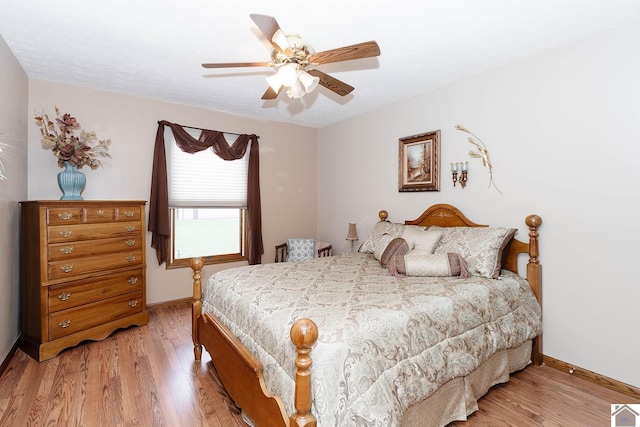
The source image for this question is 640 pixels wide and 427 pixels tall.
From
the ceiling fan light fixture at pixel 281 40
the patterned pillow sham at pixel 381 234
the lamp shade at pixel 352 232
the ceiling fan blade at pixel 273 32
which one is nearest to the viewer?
the ceiling fan blade at pixel 273 32

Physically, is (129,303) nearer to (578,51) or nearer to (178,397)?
(178,397)

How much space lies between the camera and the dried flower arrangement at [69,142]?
3.04m

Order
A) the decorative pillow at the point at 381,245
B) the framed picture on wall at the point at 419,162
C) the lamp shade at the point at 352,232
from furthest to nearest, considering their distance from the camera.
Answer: the lamp shade at the point at 352,232 → the framed picture on wall at the point at 419,162 → the decorative pillow at the point at 381,245

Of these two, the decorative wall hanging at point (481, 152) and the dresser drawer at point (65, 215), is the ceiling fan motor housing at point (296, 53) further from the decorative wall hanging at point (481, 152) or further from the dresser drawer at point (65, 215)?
the dresser drawer at point (65, 215)

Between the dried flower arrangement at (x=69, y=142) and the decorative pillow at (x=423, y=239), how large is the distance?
3.33 m

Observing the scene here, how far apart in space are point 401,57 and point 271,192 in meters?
2.81

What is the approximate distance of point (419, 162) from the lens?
370 centimetres

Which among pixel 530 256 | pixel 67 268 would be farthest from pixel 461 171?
pixel 67 268

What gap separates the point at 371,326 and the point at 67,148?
10.7 ft

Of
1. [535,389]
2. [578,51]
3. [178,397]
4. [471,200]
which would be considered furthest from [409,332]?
[578,51]

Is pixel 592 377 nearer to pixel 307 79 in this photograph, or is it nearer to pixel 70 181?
pixel 307 79

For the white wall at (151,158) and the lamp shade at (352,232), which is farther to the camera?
the lamp shade at (352,232)

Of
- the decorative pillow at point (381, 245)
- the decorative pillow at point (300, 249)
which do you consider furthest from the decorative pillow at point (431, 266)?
the decorative pillow at point (300, 249)

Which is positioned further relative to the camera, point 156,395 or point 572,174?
point 572,174
